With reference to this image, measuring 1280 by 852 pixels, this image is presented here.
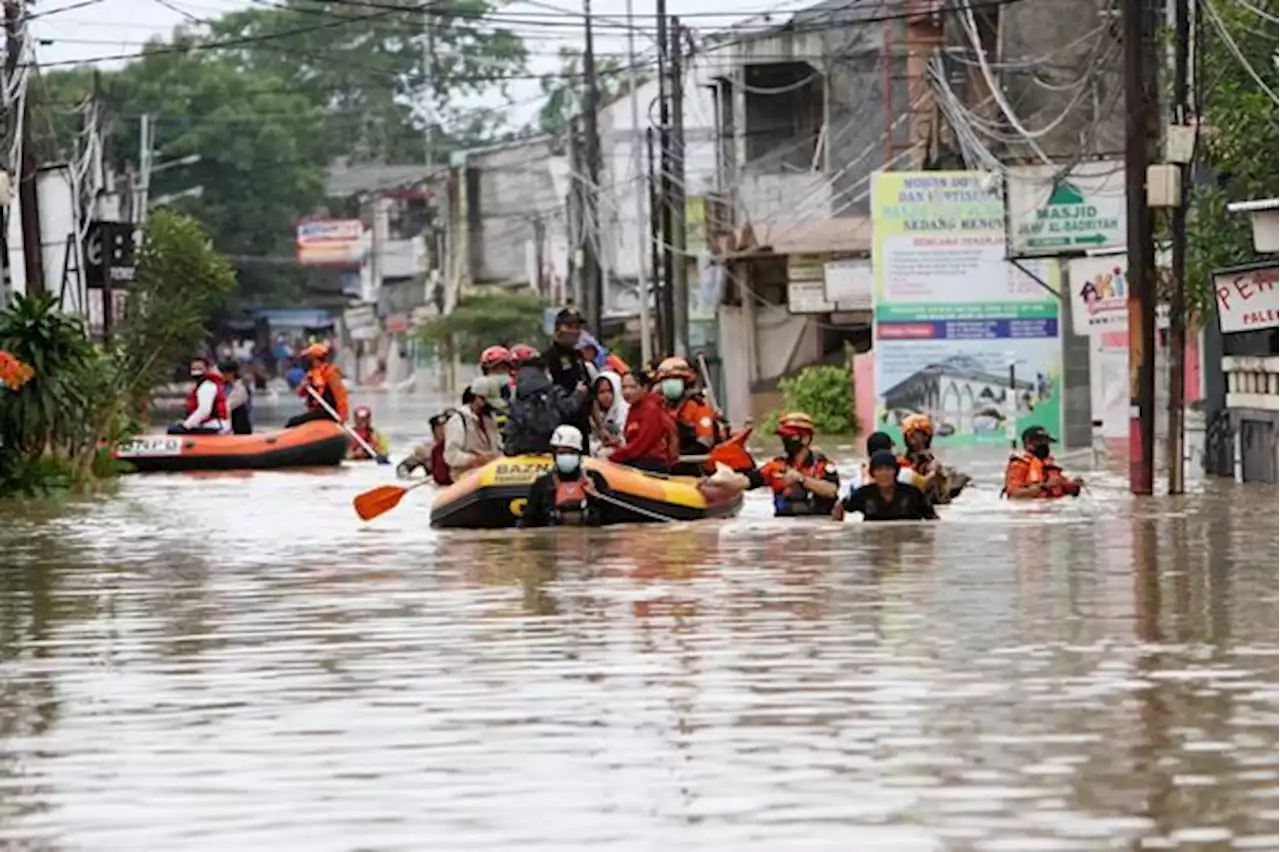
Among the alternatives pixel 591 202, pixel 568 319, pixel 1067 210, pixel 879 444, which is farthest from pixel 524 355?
pixel 591 202

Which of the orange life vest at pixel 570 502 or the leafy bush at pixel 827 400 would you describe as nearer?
the orange life vest at pixel 570 502

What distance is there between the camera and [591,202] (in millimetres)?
73250

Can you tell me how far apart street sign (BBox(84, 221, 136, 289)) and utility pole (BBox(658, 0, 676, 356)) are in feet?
32.2

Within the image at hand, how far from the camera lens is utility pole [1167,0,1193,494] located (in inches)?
1091

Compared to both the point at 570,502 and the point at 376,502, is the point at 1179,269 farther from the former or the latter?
the point at 376,502

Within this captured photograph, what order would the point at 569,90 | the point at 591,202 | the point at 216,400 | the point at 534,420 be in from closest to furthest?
the point at 534,420 < the point at 216,400 < the point at 591,202 < the point at 569,90

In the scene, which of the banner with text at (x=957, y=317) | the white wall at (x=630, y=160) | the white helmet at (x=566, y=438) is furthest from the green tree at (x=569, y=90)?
the white helmet at (x=566, y=438)

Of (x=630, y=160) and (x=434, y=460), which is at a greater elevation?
(x=630, y=160)

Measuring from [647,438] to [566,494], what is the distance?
1.75 m

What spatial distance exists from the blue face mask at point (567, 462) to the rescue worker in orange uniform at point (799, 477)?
1.75 metres

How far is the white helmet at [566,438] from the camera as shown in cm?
2411

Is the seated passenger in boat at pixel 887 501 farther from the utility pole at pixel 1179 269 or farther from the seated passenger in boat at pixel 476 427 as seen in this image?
the utility pole at pixel 1179 269

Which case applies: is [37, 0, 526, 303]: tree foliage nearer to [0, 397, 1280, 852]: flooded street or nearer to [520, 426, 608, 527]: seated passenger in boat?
[520, 426, 608, 527]: seated passenger in boat

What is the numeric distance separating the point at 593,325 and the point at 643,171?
5242mm
